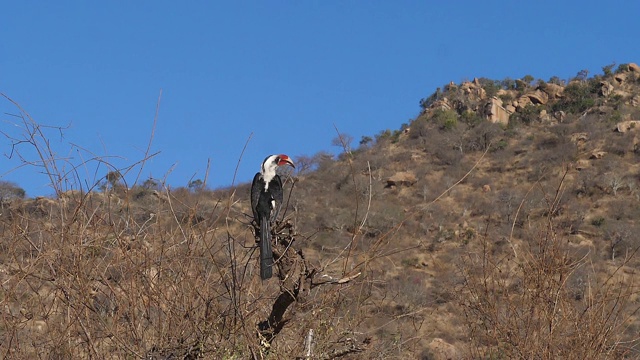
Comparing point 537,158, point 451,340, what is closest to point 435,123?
point 537,158

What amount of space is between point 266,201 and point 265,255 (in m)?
0.69

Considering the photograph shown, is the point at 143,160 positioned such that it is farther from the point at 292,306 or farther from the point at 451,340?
the point at 451,340

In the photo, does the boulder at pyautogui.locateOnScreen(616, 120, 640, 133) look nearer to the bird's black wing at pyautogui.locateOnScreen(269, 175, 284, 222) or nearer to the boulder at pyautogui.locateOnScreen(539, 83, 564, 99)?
the boulder at pyautogui.locateOnScreen(539, 83, 564, 99)

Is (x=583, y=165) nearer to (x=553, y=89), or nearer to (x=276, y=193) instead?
(x=553, y=89)

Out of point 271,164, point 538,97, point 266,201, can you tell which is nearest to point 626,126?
point 538,97

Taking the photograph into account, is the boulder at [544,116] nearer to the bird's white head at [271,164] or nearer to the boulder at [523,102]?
the boulder at [523,102]

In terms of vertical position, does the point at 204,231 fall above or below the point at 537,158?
below

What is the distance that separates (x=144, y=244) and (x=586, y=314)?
242 cm

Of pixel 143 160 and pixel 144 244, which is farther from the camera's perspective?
pixel 144 244

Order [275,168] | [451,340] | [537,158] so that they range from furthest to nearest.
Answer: [537,158]
[451,340]
[275,168]

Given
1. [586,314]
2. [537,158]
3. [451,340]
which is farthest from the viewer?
[537,158]

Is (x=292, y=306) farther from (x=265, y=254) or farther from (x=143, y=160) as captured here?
(x=143, y=160)

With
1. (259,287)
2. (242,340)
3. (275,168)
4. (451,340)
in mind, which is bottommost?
(242,340)

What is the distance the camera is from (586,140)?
35531 mm
